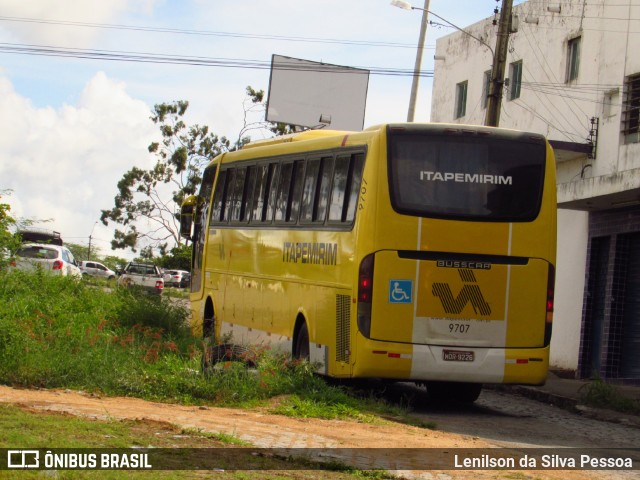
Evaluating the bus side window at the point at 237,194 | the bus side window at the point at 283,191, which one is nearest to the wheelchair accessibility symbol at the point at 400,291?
the bus side window at the point at 283,191

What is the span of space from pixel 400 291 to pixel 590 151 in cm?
1255

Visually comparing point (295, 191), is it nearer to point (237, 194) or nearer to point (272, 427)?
point (237, 194)

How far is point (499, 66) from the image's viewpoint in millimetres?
21047

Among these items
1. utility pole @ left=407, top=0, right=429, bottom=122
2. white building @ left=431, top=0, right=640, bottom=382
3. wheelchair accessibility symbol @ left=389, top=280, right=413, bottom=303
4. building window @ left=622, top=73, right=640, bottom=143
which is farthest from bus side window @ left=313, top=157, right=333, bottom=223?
utility pole @ left=407, top=0, right=429, bottom=122

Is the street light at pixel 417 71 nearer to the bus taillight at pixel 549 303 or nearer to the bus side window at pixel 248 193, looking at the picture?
the bus side window at pixel 248 193

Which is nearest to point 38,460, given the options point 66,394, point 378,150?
point 66,394

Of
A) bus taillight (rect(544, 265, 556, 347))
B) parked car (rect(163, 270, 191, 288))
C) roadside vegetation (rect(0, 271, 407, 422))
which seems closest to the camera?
roadside vegetation (rect(0, 271, 407, 422))

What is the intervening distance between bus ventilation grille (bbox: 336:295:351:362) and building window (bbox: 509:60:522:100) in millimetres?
16464

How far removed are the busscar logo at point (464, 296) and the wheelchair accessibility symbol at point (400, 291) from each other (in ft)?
0.96

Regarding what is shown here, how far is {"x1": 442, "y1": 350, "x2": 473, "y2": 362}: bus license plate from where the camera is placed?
13328 millimetres

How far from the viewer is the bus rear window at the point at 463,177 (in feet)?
43.9

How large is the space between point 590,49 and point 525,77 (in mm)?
3337

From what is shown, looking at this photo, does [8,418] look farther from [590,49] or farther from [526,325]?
[590,49]

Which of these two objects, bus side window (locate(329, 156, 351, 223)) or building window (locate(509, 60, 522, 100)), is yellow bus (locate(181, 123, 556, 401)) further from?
building window (locate(509, 60, 522, 100))
